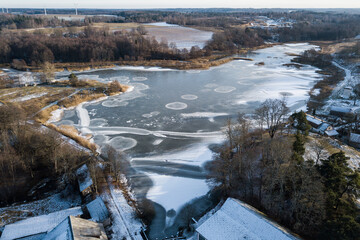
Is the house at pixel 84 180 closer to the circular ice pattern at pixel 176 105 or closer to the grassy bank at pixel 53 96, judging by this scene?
the grassy bank at pixel 53 96

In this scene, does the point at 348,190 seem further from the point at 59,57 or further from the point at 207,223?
the point at 59,57

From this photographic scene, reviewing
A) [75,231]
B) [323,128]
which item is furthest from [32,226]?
[323,128]

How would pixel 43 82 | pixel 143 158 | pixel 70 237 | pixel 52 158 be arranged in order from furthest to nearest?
pixel 43 82
pixel 143 158
pixel 52 158
pixel 70 237

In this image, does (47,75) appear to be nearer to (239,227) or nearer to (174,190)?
(174,190)

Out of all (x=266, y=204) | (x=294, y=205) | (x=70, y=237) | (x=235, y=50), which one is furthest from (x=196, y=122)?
(x=235, y=50)

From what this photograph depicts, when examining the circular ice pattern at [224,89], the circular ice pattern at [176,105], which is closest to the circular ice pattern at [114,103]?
the circular ice pattern at [176,105]

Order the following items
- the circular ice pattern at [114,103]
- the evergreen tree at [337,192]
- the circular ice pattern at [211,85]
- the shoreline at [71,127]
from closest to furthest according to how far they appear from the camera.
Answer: the evergreen tree at [337,192], the shoreline at [71,127], the circular ice pattern at [114,103], the circular ice pattern at [211,85]
